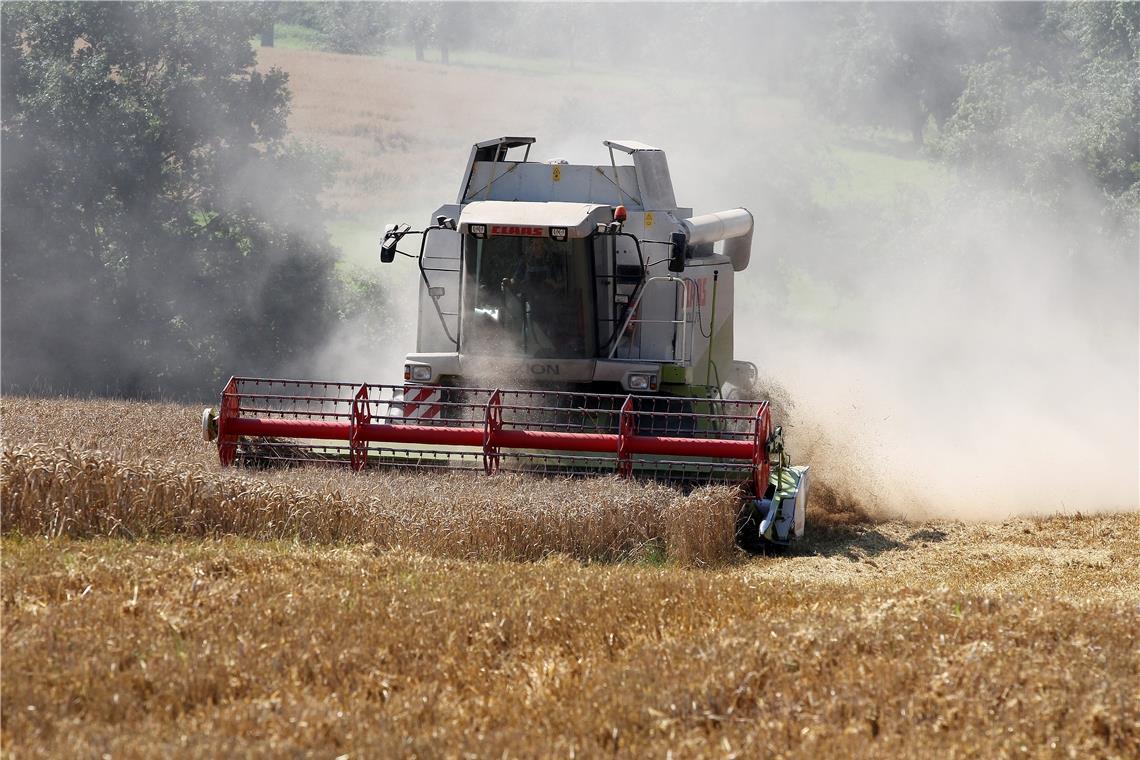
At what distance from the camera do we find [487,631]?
17.8ft

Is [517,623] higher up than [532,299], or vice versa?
[532,299]

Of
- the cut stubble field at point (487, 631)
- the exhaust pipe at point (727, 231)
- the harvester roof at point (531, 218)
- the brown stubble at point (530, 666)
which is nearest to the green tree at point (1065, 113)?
the exhaust pipe at point (727, 231)

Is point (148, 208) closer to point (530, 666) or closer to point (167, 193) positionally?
point (167, 193)

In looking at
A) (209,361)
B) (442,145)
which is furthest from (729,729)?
(442,145)

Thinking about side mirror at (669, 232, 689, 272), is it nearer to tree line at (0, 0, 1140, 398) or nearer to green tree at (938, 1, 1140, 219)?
tree line at (0, 0, 1140, 398)

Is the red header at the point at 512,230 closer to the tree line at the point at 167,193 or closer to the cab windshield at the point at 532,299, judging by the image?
the cab windshield at the point at 532,299

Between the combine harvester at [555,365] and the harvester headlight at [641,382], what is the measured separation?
10 millimetres

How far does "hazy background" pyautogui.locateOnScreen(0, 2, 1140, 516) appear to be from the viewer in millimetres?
17375

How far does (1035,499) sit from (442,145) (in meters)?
26.1

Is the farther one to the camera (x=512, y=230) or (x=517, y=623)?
(x=512, y=230)

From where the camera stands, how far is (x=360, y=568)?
6.67 meters

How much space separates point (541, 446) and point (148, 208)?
610 inches

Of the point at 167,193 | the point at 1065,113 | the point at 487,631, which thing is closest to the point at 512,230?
the point at 487,631

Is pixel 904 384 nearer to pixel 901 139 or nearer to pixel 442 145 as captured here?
pixel 442 145
